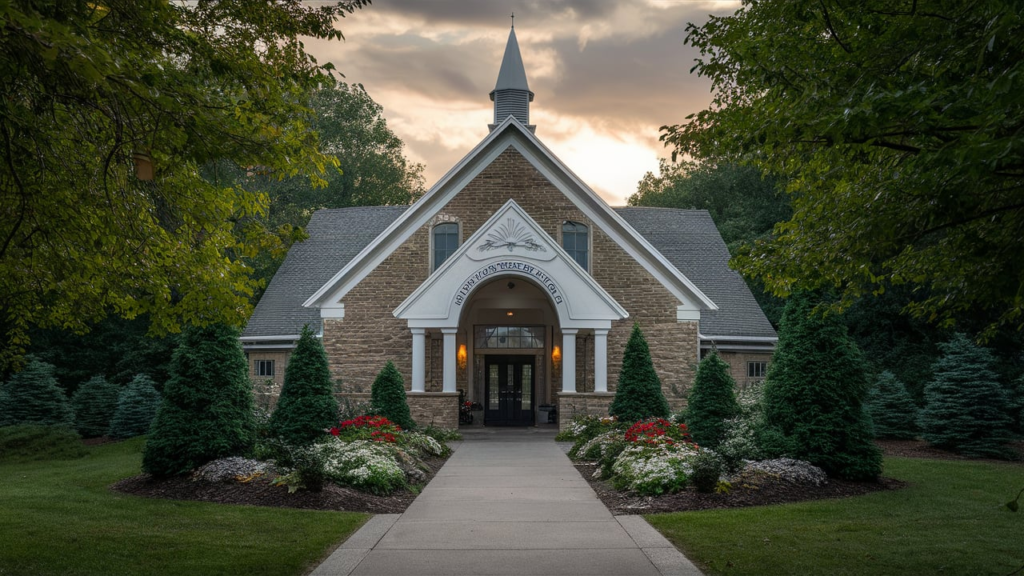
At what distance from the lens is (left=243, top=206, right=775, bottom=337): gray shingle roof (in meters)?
26.1

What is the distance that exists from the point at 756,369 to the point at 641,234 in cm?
604

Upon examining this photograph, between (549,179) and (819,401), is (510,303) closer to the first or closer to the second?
(549,179)

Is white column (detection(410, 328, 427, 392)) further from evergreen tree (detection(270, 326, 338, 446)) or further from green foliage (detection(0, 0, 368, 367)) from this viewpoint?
green foliage (detection(0, 0, 368, 367))

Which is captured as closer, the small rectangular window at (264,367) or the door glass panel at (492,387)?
the small rectangular window at (264,367)

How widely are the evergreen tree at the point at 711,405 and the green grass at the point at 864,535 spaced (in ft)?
12.8

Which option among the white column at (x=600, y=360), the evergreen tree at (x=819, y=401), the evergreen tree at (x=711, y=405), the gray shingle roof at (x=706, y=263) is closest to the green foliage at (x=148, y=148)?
the evergreen tree at (x=819, y=401)

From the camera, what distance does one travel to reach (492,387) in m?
27.2

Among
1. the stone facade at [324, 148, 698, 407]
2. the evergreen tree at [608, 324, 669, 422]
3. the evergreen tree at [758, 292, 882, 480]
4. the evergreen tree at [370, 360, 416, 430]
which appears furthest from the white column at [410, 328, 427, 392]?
the evergreen tree at [758, 292, 882, 480]

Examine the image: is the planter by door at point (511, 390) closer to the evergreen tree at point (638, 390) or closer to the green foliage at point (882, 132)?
the evergreen tree at point (638, 390)

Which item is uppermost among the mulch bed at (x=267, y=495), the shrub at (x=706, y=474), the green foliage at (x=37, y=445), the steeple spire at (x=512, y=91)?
the steeple spire at (x=512, y=91)

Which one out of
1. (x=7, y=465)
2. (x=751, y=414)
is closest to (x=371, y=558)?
(x=751, y=414)

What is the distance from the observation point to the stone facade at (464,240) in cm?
2380

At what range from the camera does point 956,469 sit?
52.6ft

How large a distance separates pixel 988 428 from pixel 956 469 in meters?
4.17
